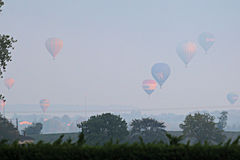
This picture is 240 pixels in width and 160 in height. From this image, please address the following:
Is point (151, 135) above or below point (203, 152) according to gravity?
below

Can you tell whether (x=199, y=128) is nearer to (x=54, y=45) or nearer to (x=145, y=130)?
(x=145, y=130)

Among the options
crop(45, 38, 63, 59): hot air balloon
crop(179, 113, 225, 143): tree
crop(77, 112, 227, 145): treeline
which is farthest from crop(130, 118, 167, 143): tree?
crop(45, 38, 63, 59): hot air balloon

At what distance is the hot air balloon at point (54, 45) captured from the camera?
587 feet

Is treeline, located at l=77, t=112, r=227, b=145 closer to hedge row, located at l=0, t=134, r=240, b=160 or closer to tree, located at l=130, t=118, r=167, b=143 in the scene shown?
tree, located at l=130, t=118, r=167, b=143

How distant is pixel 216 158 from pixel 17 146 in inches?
352

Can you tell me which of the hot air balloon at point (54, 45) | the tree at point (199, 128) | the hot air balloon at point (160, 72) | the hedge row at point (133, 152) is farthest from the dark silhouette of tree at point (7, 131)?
the hedge row at point (133, 152)

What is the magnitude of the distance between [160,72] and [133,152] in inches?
6879

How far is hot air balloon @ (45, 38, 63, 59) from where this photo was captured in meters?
179

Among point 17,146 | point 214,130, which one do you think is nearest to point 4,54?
point 17,146

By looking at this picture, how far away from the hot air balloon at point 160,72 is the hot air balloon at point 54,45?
146 feet

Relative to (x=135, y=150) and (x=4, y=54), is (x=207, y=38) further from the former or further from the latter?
(x=135, y=150)

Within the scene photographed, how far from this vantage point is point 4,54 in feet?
108

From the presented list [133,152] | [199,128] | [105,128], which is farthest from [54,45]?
[133,152]

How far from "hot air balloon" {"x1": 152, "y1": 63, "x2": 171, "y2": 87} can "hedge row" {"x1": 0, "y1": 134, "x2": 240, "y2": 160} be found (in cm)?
16550
